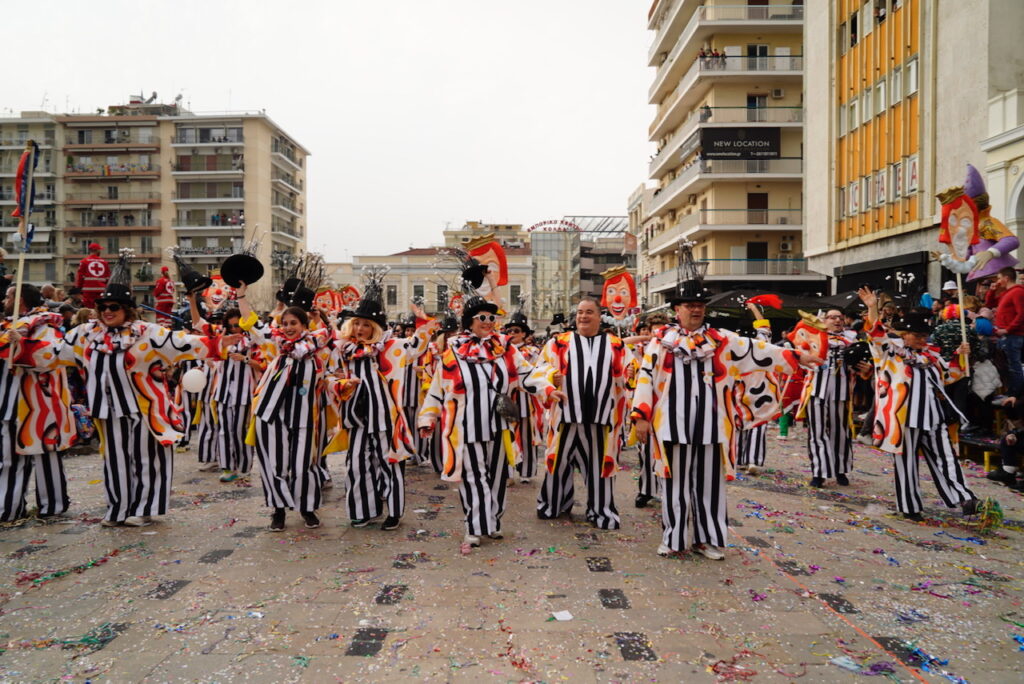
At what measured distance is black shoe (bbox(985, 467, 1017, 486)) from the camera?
874 cm

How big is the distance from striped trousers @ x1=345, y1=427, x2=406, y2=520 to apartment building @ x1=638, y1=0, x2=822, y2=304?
3117cm

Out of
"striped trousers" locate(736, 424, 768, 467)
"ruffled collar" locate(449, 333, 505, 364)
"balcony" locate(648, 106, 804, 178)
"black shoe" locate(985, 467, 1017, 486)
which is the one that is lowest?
"black shoe" locate(985, 467, 1017, 486)

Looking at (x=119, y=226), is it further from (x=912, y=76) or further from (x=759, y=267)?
(x=912, y=76)

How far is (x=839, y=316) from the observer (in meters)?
8.91

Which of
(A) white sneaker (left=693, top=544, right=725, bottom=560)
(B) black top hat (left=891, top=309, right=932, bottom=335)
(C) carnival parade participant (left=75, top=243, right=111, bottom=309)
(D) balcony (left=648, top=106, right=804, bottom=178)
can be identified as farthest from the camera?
(D) balcony (left=648, top=106, right=804, bottom=178)

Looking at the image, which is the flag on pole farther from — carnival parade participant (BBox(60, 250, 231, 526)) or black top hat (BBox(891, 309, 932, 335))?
black top hat (BBox(891, 309, 932, 335))

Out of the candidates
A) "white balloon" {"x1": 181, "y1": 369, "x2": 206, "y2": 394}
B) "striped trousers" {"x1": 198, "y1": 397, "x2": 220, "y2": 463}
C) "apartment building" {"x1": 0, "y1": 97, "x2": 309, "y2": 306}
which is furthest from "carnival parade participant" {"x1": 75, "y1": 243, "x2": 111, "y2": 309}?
"apartment building" {"x1": 0, "y1": 97, "x2": 309, "y2": 306}

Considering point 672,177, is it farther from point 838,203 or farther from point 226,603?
point 226,603

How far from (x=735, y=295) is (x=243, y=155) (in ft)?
176

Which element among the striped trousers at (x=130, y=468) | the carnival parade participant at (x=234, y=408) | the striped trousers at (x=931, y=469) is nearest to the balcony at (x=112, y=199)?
the carnival parade participant at (x=234, y=408)

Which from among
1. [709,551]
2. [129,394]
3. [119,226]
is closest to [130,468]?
[129,394]

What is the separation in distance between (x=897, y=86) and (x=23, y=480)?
859 inches

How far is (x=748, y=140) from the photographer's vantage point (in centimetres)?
3597

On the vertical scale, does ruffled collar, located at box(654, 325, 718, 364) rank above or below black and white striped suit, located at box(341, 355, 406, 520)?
above
